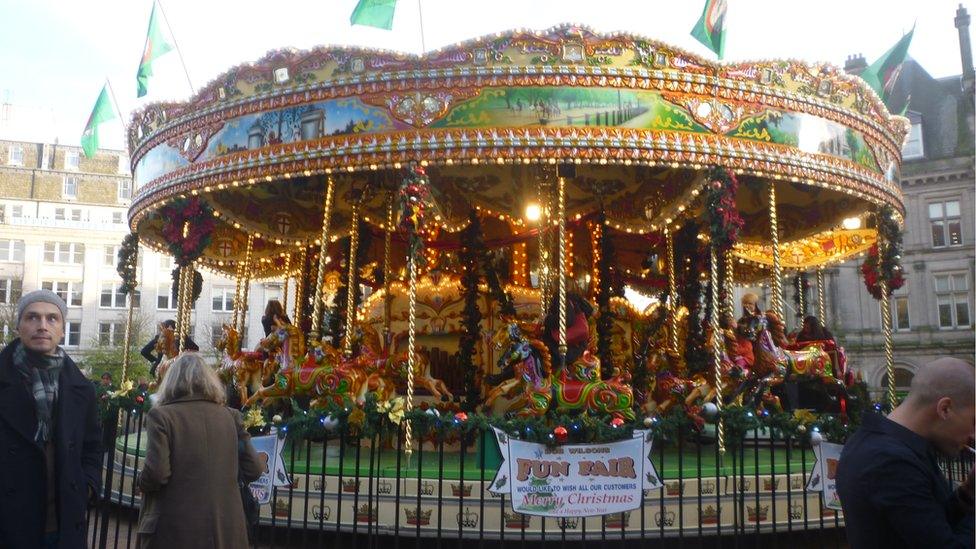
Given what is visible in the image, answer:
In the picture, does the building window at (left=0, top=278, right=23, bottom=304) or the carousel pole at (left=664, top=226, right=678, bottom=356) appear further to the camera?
the building window at (left=0, top=278, right=23, bottom=304)

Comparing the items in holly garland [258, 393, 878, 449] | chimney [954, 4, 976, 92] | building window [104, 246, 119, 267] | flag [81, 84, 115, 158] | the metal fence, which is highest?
chimney [954, 4, 976, 92]

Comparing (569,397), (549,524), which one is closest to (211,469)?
(549,524)

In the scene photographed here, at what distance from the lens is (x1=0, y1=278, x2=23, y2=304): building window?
43.5 metres

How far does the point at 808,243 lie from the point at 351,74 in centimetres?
1076

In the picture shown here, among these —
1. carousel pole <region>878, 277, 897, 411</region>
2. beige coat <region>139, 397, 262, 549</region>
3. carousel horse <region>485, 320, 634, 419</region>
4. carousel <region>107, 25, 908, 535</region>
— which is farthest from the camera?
carousel pole <region>878, 277, 897, 411</region>

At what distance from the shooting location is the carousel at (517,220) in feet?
29.3

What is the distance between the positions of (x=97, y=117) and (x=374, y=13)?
7305 mm

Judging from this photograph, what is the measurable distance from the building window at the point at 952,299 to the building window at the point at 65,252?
1743 inches

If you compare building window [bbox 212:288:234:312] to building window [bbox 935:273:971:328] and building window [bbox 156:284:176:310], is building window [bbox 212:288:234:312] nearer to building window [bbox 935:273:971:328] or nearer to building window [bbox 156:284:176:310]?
building window [bbox 156:284:176:310]

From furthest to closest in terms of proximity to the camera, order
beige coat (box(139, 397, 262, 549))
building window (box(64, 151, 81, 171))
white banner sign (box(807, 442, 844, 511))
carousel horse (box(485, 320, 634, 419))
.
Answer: building window (box(64, 151, 81, 171)) < carousel horse (box(485, 320, 634, 419)) < white banner sign (box(807, 442, 844, 511)) < beige coat (box(139, 397, 262, 549))

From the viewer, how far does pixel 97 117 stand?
50.4 feet

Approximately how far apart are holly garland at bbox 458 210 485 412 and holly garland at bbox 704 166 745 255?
13.9ft

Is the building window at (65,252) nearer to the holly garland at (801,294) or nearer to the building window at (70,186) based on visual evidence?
the building window at (70,186)

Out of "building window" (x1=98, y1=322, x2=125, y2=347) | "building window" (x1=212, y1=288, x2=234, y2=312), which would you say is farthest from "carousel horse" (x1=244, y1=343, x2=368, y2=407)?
"building window" (x1=212, y1=288, x2=234, y2=312)
